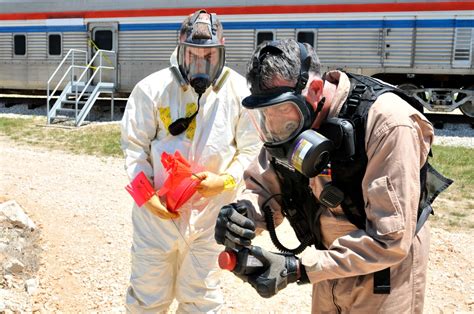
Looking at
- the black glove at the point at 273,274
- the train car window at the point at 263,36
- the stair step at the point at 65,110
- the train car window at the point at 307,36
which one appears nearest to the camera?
the black glove at the point at 273,274

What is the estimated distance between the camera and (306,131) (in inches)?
74.1

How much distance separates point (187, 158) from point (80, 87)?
44.5ft

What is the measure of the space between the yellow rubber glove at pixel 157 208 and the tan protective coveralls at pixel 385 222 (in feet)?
3.26

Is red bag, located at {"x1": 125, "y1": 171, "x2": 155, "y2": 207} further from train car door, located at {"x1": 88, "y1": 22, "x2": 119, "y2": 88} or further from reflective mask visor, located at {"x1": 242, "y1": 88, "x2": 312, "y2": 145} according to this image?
train car door, located at {"x1": 88, "y1": 22, "x2": 119, "y2": 88}

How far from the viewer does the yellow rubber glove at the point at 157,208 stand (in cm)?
280

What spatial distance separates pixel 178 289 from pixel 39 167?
6022 millimetres

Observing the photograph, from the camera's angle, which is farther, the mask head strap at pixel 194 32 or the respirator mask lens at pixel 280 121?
the mask head strap at pixel 194 32

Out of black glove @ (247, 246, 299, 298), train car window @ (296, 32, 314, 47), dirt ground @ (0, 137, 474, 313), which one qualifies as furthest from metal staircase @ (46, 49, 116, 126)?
black glove @ (247, 246, 299, 298)

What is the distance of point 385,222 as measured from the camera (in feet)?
5.74

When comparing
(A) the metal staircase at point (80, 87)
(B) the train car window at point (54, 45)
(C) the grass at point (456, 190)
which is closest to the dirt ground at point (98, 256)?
(C) the grass at point (456, 190)

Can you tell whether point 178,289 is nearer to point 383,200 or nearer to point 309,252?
point 309,252

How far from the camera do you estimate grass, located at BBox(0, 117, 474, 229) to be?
666 cm

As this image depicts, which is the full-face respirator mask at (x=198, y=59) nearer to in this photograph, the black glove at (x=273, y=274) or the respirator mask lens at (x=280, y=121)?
the respirator mask lens at (x=280, y=121)

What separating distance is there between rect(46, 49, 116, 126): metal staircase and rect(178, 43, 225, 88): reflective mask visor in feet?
38.2
